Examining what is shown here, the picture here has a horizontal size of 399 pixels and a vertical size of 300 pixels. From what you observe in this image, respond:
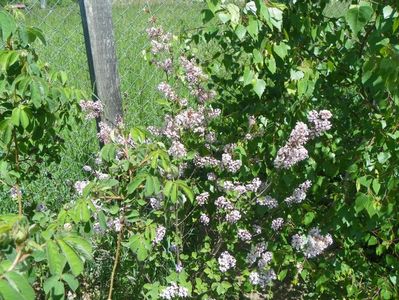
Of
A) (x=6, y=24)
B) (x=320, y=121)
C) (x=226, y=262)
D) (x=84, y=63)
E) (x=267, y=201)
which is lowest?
(x=84, y=63)

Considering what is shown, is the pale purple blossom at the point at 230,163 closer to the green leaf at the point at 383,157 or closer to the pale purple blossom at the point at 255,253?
the pale purple blossom at the point at 255,253

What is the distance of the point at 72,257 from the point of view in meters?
1.31

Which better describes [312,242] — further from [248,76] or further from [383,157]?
[248,76]

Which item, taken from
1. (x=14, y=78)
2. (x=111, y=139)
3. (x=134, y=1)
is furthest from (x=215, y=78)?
(x=134, y=1)

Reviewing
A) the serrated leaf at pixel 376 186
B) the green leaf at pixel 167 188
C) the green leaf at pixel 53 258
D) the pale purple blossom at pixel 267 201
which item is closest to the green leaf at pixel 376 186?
the serrated leaf at pixel 376 186

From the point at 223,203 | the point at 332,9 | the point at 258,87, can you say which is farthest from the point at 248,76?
the point at 332,9

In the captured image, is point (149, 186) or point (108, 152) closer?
point (149, 186)

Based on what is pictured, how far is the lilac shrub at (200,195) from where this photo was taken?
1.89 meters

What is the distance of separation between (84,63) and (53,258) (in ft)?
10.5

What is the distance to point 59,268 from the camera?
4.34 ft

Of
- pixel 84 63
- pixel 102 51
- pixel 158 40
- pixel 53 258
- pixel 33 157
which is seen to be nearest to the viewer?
pixel 53 258

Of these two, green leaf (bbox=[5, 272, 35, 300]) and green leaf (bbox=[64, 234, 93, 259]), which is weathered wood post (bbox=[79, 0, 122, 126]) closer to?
green leaf (bbox=[64, 234, 93, 259])

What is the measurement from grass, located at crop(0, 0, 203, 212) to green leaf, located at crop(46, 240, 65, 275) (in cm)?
145

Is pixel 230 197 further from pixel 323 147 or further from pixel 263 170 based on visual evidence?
pixel 323 147
